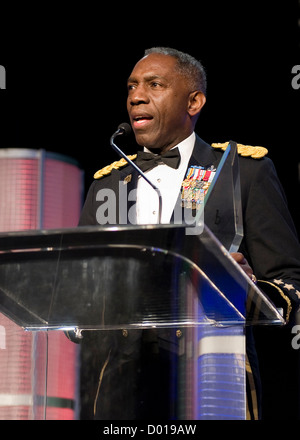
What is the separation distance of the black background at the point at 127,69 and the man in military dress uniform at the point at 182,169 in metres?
0.42

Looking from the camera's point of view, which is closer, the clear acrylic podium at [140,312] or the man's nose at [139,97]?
the clear acrylic podium at [140,312]

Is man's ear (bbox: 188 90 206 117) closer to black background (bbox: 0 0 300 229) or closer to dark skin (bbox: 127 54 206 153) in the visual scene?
dark skin (bbox: 127 54 206 153)

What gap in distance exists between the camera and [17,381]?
1.59 metres

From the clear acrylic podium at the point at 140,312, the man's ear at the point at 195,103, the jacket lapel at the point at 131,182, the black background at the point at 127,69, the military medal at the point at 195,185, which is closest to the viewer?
the clear acrylic podium at the point at 140,312

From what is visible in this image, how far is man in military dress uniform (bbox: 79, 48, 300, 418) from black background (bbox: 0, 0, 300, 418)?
1.39 feet

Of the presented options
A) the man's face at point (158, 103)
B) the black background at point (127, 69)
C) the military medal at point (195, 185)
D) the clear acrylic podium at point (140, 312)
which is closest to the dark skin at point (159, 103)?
the man's face at point (158, 103)

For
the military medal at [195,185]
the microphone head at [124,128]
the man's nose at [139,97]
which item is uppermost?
the man's nose at [139,97]

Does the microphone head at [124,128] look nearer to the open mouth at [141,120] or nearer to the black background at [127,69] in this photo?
the open mouth at [141,120]

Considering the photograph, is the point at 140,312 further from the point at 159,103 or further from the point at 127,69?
the point at 127,69

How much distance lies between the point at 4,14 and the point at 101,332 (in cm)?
187

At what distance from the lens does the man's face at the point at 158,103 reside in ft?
8.04

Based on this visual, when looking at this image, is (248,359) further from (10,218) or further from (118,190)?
(10,218)

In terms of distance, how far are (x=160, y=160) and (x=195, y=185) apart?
0.23 m

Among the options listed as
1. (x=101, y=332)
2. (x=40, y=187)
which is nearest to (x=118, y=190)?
(x=40, y=187)
